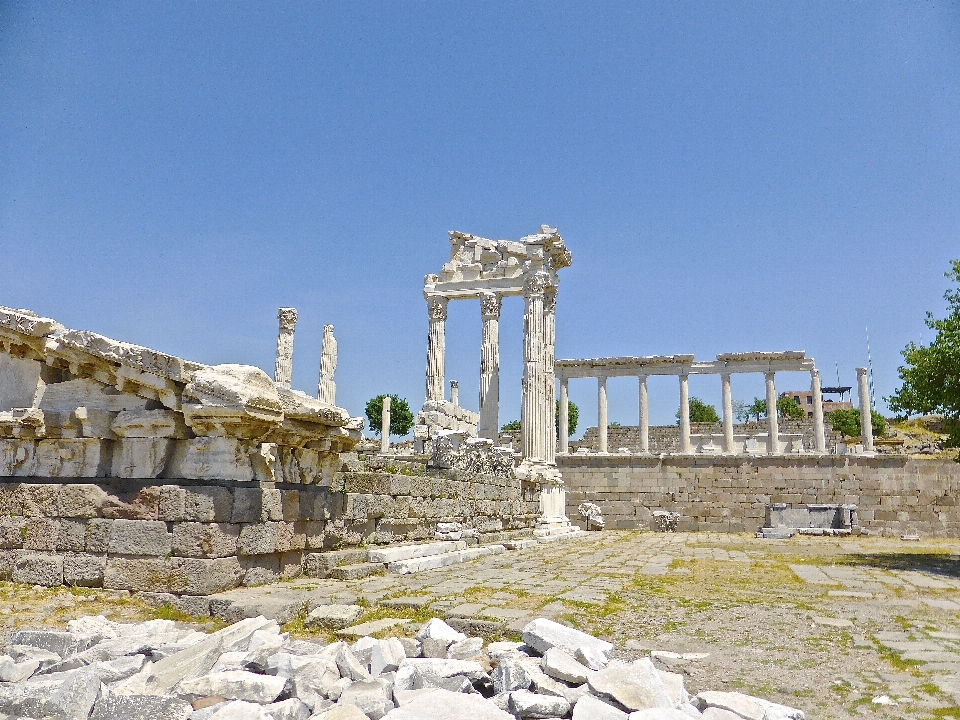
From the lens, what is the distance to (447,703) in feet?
8.82

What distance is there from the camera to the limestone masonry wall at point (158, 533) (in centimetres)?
491

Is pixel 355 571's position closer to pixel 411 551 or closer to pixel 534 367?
pixel 411 551

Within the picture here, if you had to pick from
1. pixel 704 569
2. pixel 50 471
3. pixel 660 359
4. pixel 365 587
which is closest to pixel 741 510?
pixel 660 359

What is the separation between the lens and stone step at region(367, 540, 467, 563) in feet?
23.0

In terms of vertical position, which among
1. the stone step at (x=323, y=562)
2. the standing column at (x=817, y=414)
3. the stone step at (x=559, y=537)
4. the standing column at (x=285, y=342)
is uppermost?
the standing column at (x=285, y=342)

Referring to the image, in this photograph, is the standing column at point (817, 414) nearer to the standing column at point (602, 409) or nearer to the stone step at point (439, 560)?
the standing column at point (602, 409)

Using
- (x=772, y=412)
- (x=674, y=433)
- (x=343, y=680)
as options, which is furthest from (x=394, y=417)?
(x=343, y=680)

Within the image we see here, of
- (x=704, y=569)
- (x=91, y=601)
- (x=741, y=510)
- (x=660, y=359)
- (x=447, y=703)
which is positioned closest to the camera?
(x=447, y=703)

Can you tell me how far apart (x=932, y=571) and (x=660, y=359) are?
2211 cm

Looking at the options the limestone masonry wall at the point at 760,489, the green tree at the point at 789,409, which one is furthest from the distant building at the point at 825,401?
the limestone masonry wall at the point at 760,489

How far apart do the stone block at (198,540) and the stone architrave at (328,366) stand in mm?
22365

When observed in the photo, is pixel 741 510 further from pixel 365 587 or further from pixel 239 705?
pixel 239 705

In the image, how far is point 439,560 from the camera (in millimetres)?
8016

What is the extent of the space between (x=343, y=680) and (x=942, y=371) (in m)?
10.6
